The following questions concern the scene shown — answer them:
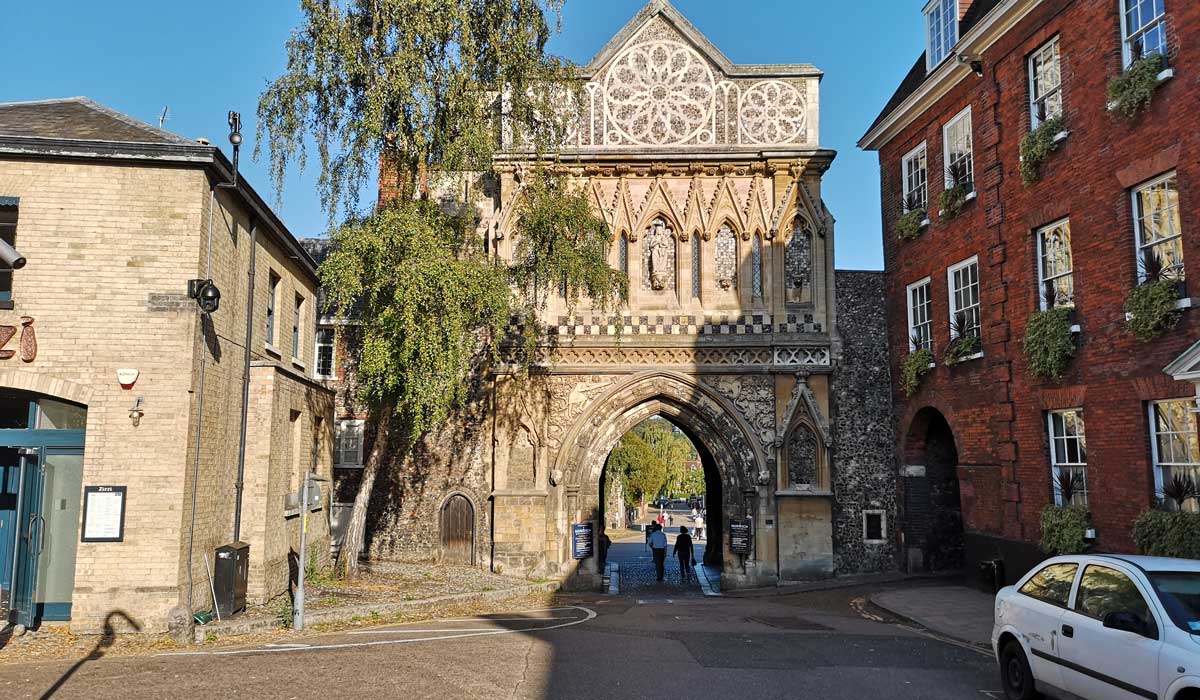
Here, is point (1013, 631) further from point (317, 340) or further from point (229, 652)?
point (317, 340)

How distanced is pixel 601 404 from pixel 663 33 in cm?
947

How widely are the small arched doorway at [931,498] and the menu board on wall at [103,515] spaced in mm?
15821

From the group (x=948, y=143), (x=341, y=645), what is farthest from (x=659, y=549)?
(x=341, y=645)

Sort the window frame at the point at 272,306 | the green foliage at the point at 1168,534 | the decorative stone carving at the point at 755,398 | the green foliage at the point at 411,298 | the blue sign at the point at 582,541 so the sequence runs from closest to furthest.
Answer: the green foliage at the point at 1168,534, the green foliage at the point at 411,298, the window frame at the point at 272,306, the blue sign at the point at 582,541, the decorative stone carving at the point at 755,398

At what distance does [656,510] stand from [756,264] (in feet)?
181

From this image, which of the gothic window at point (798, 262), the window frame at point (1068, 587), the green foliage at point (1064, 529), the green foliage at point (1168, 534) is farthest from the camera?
the gothic window at point (798, 262)

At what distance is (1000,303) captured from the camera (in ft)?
50.9

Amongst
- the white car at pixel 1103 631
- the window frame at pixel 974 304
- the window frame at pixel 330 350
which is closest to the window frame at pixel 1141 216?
the window frame at pixel 974 304

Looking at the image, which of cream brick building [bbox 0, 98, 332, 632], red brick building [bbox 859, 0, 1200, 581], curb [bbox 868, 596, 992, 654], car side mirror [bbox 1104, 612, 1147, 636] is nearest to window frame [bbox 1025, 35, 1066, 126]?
red brick building [bbox 859, 0, 1200, 581]

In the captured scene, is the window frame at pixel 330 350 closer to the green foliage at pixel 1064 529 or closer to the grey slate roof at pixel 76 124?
the grey slate roof at pixel 76 124

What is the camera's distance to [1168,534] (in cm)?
1110

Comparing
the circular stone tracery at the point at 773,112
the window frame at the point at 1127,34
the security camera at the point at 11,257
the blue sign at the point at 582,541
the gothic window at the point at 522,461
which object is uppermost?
the circular stone tracery at the point at 773,112

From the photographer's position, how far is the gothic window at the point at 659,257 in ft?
69.1

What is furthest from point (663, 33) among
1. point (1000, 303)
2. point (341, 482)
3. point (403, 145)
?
point (341, 482)
